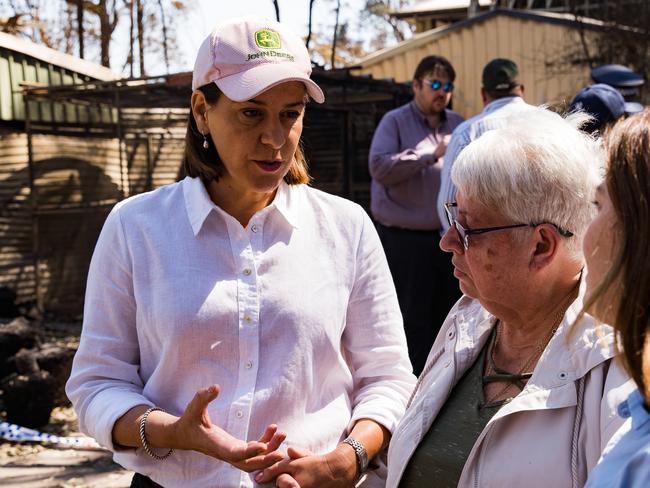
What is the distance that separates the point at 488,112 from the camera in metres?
5.18

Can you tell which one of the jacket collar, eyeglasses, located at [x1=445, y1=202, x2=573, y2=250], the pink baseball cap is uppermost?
the pink baseball cap

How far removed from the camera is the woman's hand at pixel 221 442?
6.50 ft

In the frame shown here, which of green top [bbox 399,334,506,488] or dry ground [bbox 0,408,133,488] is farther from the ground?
green top [bbox 399,334,506,488]

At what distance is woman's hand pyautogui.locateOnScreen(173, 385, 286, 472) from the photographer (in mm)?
1980

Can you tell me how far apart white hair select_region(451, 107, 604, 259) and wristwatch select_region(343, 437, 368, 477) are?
744 millimetres

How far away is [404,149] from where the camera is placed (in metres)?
6.10

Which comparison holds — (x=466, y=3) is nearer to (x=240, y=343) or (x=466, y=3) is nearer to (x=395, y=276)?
(x=395, y=276)

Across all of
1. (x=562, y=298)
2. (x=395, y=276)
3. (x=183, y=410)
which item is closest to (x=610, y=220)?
(x=562, y=298)

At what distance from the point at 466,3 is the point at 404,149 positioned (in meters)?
16.8

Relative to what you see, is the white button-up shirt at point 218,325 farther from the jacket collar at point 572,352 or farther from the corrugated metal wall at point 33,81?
the corrugated metal wall at point 33,81

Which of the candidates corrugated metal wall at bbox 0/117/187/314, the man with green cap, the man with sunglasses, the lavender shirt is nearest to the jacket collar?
the man with green cap

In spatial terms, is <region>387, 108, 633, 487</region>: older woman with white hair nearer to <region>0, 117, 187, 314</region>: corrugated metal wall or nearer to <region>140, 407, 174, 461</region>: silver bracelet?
<region>140, 407, 174, 461</region>: silver bracelet

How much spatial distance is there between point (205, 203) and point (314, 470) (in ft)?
2.58

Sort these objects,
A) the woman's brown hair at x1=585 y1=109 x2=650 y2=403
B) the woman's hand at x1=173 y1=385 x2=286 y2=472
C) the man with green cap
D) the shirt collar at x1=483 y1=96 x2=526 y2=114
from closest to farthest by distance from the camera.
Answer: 1. the woman's brown hair at x1=585 y1=109 x2=650 y2=403
2. the woman's hand at x1=173 y1=385 x2=286 y2=472
3. the man with green cap
4. the shirt collar at x1=483 y1=96 x2=526 y2=114
